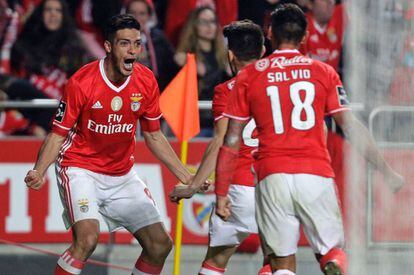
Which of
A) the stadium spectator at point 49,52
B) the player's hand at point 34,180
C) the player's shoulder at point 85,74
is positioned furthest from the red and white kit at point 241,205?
the stadium spectator at point 49,52

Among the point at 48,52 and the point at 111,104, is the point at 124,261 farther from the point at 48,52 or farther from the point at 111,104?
the point at 111,104

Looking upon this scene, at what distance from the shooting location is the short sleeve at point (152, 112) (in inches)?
396

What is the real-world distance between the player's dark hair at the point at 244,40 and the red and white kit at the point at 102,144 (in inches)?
29.3

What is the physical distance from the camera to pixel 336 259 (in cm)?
833

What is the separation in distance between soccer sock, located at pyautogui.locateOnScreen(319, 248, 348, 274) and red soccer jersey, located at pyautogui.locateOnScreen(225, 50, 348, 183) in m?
0.50

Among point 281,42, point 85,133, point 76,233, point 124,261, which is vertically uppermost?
point 281,42

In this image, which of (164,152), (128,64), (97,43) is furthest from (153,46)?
(128,64)

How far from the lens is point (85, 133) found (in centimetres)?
991

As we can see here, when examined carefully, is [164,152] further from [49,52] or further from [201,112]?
[49,52]

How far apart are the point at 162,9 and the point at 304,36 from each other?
6021 millimetres

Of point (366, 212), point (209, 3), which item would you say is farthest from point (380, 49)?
point (209, 3)

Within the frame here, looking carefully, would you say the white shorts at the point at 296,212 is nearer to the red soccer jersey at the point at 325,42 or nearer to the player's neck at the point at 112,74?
the player's neck at the point at 112,74

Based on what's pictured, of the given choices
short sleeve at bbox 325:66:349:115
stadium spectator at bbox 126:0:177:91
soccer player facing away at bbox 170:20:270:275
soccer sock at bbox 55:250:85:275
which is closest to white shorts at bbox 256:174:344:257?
short sleeve at bbox 325:66:349:115

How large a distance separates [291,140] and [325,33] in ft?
17.9
